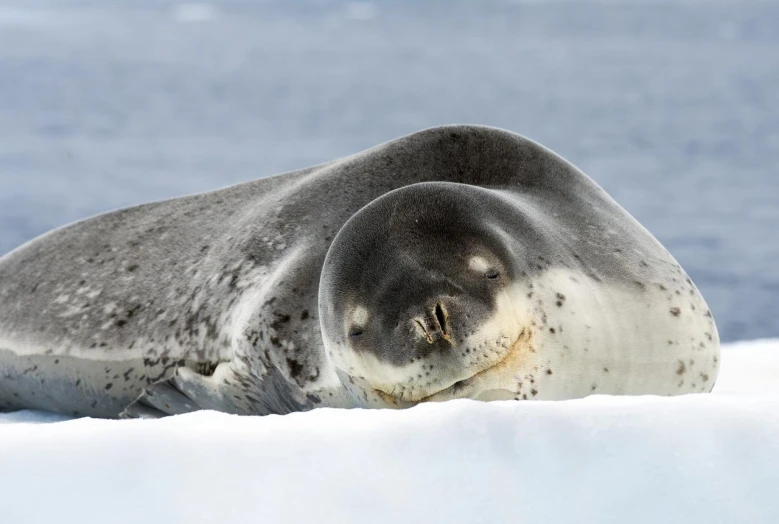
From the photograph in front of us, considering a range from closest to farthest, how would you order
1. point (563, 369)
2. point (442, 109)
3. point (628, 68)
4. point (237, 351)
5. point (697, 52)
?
1. point (563, 369)
2. point (237, 351)
3. point (442, 109)
4. point (628, 68)
5. point (697, 52)

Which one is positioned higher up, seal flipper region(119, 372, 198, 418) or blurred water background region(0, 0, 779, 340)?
seal flipper region(119, 372, 198, 418)

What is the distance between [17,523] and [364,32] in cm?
5118

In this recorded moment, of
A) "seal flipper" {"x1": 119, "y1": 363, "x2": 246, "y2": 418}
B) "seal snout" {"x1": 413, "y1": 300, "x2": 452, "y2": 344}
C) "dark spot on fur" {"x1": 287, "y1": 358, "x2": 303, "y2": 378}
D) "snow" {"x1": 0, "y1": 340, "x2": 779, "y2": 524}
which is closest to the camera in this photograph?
"snow" {"x1": 0, "y1": 340, "x2": 779, "y2": 524}

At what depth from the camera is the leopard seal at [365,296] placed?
2566mm

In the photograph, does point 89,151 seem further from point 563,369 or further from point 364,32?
point 364,32

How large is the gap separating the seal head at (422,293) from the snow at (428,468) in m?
0.53

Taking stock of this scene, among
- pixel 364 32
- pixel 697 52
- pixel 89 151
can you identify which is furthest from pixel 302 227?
pixel 364 32

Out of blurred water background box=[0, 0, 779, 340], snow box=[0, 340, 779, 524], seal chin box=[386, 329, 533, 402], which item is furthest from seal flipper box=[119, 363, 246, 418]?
blurred water background box=[0, 0, 779, 340]

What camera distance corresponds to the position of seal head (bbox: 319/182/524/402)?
2.47 meters

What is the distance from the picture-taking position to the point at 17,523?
1.70m

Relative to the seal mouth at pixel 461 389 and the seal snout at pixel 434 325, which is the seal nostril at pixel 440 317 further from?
the seal mouth at pixel 461 389

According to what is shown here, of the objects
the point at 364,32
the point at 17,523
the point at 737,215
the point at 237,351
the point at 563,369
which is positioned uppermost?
the point at 17,523

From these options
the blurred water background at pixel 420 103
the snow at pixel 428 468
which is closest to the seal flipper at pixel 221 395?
the snow at pixel 428 468

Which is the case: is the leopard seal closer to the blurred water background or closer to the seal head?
the seal head
